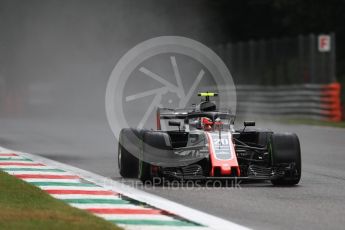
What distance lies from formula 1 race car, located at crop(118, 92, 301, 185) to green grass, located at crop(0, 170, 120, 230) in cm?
164

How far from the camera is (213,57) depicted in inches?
1651

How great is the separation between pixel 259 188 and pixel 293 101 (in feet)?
64.2

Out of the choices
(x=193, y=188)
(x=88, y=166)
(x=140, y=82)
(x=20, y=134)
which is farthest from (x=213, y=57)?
(x=193, y=188)

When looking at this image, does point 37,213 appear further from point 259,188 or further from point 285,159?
point 285,159

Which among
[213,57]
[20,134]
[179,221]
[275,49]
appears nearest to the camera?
[179,221]

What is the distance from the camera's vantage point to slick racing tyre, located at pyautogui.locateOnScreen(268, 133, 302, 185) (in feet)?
37.9

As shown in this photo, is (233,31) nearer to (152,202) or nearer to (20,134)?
(20,134)

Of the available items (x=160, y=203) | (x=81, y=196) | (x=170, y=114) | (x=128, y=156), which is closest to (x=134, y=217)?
(x=160, y=203)

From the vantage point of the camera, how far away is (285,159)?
11.6 m

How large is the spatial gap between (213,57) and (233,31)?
1560 centimetres

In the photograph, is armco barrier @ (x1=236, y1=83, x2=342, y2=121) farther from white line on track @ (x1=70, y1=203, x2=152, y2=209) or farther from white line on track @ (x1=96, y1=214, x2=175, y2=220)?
white line on track @ (x1=96, y1=214, x2=175, y2=220)

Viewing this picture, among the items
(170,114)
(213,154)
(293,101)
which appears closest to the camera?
(213,154)

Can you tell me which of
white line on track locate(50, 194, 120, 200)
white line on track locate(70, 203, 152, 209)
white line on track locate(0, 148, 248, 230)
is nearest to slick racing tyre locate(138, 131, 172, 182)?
white line on track locate(0, 148, 248, 230)

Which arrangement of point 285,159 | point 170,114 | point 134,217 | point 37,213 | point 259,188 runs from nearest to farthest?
point 37,213 → point 134,217 → point 259,188 → point 285,159 → point 170,114
